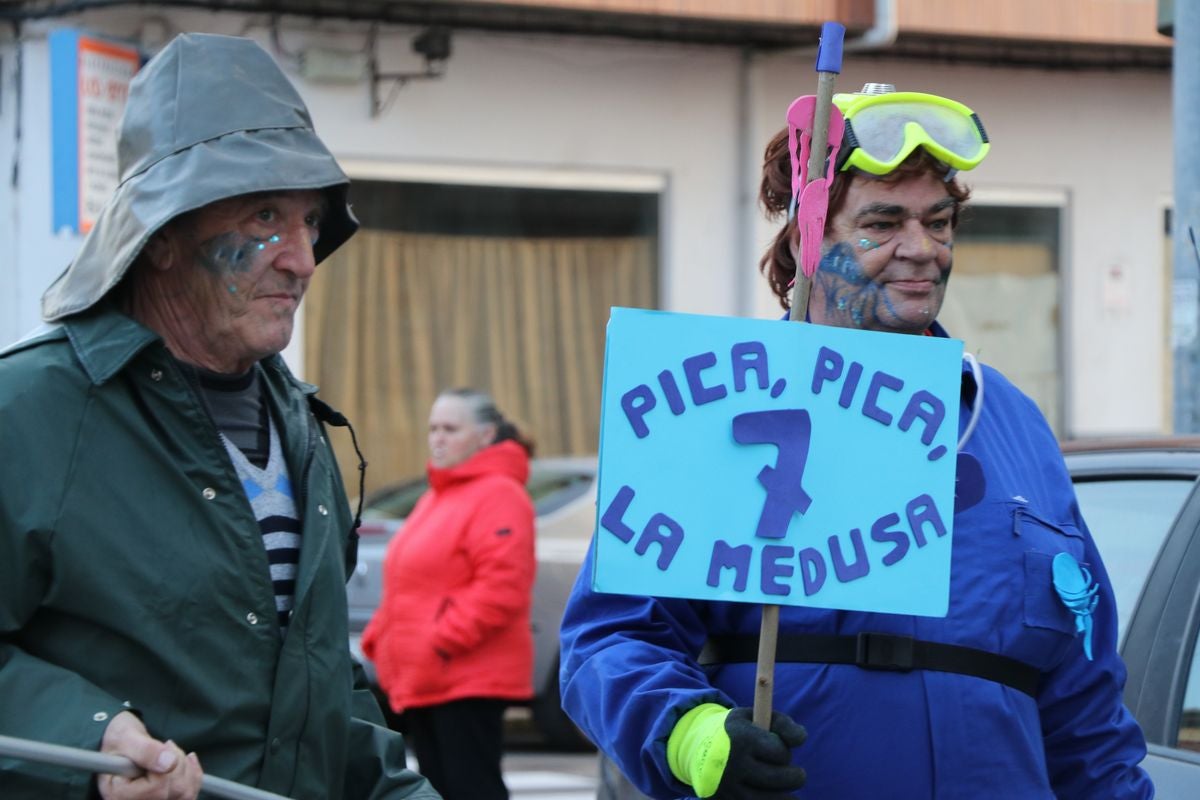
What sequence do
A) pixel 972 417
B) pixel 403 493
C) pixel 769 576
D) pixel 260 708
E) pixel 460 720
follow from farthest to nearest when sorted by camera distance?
1. pixel 403 493
2. pixel 460 720
3. pixel 972 417
4. pixel 260 708
5. pixel 769 576

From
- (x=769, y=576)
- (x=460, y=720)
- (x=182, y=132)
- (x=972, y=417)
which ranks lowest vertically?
(x=460, y=720)

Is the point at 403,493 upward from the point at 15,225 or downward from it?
downward

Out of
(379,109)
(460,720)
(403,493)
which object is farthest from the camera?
(379,109)

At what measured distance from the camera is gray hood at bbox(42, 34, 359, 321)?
2459mm

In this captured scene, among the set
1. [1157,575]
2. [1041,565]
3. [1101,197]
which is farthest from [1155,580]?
[1101,197]

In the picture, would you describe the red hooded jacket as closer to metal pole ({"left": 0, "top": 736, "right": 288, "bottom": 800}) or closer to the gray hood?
the gray hood

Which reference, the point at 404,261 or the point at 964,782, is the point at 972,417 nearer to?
the point at 964,782

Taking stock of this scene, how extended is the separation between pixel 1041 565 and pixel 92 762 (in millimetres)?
1290

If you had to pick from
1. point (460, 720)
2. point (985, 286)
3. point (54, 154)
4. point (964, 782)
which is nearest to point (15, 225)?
point (54, 154)

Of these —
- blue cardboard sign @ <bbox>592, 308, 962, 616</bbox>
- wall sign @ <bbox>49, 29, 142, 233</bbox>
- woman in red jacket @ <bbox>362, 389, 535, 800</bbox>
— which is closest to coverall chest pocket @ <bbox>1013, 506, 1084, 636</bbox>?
blue cardboard sign @ <bbox>592, 308, 962, 616</bbox>

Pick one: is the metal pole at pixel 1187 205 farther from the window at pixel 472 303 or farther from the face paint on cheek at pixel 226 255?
the window at pixel 472 303

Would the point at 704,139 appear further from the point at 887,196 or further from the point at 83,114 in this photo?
the point at 887,196

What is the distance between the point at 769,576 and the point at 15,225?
853 cm

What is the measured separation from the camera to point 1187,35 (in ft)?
20.7
